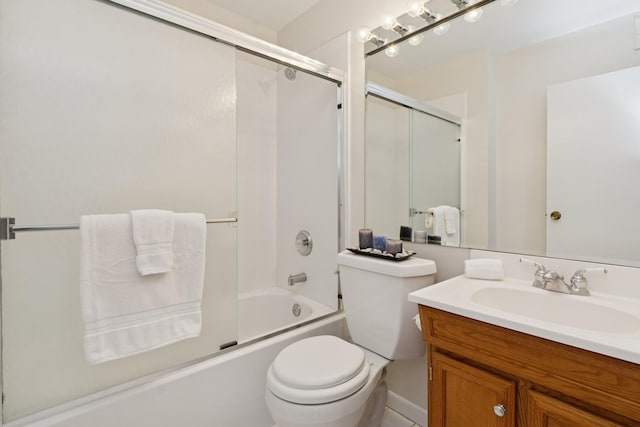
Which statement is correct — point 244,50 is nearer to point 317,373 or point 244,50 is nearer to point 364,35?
point 364,35

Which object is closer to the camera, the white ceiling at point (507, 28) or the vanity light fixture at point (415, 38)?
the white ceiling at point (507, 28)

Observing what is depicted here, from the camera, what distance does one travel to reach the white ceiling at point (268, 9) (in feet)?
6.61

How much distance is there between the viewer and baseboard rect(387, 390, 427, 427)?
1557 mm

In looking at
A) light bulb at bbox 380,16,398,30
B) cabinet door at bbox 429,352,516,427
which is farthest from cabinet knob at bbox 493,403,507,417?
light bulb at bbox 380,16,398,30

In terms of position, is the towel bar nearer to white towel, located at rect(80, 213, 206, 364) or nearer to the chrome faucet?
white towel, located at rect(80, 213, 206, 364)

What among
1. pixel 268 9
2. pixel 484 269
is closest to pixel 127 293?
pixel 484 269

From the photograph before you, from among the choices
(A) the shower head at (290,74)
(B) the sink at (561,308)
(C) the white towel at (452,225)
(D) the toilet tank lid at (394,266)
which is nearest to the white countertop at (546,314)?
(B) the sink at (561,308)

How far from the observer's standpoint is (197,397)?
1.29 meters

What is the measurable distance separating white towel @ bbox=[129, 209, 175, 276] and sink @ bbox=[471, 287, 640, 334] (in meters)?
1.14

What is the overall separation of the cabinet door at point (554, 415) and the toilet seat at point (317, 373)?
55 cm

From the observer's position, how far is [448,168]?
1.50 metres

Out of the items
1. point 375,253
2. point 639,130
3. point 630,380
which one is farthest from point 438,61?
point 630,380

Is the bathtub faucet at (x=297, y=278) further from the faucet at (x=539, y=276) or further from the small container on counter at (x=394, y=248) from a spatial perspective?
the faucet at (x=539, y=276)

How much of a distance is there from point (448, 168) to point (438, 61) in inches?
20.9
